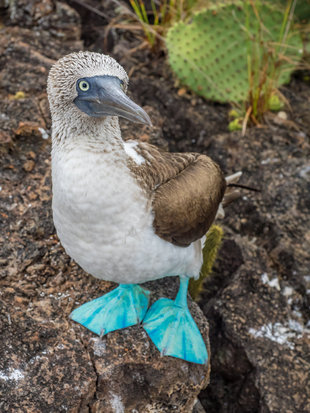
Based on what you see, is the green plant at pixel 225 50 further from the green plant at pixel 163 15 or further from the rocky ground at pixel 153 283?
the green plant at pixel 163 15

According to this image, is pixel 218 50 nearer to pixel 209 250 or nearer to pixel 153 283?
pixel 209 250

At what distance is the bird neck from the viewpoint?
2186mm

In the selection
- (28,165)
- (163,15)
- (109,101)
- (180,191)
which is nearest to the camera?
(109,101)

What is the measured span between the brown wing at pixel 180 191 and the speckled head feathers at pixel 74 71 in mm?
475

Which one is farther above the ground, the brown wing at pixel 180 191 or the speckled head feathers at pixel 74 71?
the speckled head feathers at pixel 74 71

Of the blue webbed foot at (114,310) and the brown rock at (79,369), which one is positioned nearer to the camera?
the brown rock at (79,369)

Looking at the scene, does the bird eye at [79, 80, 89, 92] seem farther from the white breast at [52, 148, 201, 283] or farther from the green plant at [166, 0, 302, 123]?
the green plant at [166, 0, 302, 123]

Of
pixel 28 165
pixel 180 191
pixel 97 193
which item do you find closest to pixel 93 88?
pixel 97 193

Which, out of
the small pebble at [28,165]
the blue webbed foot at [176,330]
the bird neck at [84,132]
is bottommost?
the blue webbed foot at [176,330]

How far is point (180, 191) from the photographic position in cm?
244

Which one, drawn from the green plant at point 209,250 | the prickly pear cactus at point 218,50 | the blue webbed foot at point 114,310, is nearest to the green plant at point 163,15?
the prickly pear cactus at point 218,50

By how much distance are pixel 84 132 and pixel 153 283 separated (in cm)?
128

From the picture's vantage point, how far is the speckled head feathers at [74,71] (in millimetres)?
2057

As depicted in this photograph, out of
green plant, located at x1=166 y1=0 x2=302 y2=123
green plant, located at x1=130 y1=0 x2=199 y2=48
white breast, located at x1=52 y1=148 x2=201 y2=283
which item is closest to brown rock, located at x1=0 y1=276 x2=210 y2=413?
white breast, located at x1=52 y1=148 x2=201 y2=283
